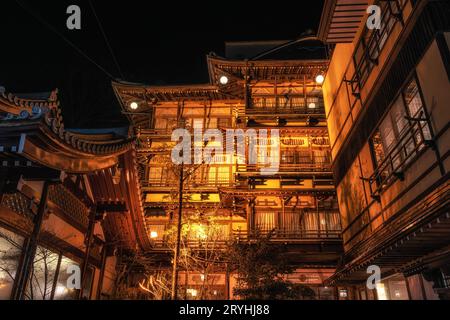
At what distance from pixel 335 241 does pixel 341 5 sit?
596 inches

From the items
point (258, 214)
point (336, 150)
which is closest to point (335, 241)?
point (258, 214)

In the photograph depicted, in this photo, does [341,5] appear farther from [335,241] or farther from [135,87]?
[135,87]

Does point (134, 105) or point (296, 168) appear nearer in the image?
point (296, 168)

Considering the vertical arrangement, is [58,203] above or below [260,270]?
above

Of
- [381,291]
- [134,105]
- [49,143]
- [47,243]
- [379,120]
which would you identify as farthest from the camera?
[134,105]

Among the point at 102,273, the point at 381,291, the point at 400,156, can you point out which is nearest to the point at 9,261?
the point at 102,273

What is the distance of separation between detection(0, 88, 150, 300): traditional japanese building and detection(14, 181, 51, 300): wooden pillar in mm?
22

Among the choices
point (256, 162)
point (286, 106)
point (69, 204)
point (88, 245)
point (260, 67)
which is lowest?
point (88, 245)

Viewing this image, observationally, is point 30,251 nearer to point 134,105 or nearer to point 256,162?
point 256,162

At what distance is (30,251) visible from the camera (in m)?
7.82

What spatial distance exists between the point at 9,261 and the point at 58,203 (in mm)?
1857

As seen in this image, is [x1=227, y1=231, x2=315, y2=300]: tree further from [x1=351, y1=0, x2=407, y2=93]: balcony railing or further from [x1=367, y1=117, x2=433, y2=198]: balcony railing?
[x1=351, y1=0, x2=407, y2=93]: balcony railing

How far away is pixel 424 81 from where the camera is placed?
24.1ft

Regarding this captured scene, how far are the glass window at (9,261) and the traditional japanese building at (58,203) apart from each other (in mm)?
20
